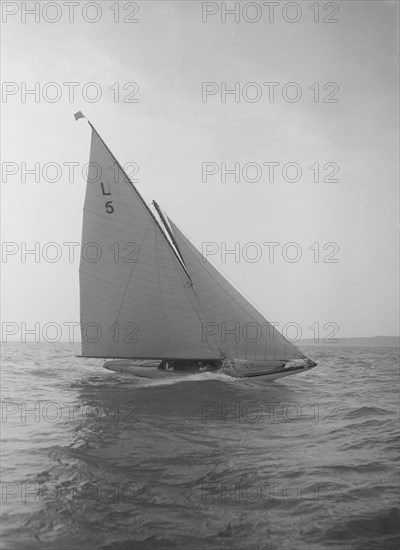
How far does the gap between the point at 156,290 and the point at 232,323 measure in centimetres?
433

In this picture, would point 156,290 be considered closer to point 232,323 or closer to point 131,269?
point 131,269

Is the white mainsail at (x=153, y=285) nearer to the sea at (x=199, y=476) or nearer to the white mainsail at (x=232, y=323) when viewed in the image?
the white mainsail at (x=232, y=323)

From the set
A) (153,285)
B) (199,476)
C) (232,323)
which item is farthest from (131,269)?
(199,476)

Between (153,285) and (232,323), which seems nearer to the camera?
(153,285)

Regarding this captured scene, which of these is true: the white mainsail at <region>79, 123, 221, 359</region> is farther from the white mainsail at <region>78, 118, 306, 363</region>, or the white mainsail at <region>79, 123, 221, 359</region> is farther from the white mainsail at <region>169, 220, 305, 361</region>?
the white mainsail at <region>169, 220, 305, 361</region>

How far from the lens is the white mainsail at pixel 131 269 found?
22062mm

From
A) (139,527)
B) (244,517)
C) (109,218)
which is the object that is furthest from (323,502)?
(109,218)

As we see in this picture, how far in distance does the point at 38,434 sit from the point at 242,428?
5864 mm

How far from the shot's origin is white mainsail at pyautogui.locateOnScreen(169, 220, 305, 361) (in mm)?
22312

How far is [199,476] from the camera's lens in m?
8.52

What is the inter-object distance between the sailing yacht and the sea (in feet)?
18.2

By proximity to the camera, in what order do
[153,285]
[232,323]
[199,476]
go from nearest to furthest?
[199,476]
[153,285]
[232,323]

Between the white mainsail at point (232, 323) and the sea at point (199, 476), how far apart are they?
5507 millimetres

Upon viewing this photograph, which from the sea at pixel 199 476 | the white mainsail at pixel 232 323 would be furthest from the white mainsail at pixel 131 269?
the sea at pixel 199 476
